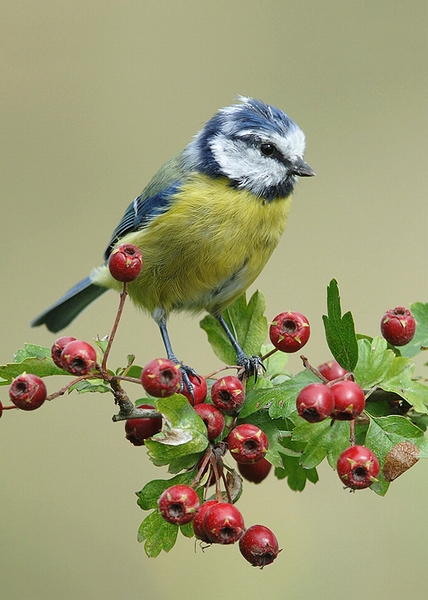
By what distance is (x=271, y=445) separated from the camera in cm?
124

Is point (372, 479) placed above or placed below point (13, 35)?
below

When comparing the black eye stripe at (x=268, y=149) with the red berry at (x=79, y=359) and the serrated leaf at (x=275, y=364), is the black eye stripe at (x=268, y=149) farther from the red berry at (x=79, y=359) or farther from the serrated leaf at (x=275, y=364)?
the red berry at (x=79, y=359)

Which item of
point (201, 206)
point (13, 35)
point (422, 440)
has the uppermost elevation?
point (13, 35)

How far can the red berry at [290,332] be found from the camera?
128cm

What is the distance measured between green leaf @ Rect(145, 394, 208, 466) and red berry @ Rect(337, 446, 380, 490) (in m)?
0.21

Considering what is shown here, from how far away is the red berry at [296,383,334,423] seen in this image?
1.08 meters

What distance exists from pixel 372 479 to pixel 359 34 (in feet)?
12.7

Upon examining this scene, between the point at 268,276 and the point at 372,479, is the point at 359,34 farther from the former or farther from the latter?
the point at 372,479

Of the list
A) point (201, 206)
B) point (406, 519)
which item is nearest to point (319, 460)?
point (201, 206)

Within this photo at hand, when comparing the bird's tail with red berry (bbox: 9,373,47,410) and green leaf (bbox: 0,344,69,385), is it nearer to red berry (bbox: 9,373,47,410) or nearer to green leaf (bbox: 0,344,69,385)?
green leaf (bbox: 0,344,69,385)

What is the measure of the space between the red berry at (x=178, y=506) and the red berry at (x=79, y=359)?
0.69 feet

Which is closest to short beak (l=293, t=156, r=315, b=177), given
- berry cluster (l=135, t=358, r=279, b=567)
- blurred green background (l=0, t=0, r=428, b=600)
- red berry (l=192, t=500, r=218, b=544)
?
blurred green background (l=0, t=0, r=428, b=600)

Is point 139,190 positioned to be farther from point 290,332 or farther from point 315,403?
point 315,403

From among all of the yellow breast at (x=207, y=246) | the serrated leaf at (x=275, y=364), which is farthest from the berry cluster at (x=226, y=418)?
the yellow breast at (x=207, y=246)
